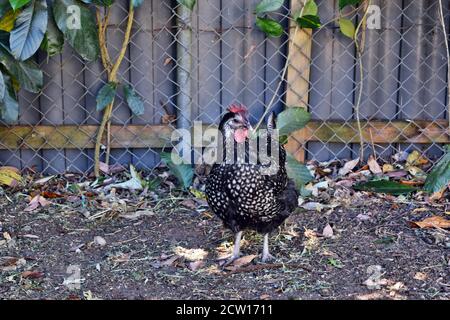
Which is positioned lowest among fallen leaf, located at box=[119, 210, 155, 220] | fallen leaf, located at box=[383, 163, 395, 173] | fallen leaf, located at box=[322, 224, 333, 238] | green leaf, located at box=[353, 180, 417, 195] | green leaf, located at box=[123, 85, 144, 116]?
fallen leaf, located at box=[322, 224, 333, 238]

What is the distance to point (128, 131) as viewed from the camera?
4879 mm

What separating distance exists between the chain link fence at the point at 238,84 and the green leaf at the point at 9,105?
12.6 inches

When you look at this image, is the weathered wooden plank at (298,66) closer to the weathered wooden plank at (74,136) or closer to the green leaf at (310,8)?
the green leaf at (310,8)

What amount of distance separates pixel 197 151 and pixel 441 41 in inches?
67.6

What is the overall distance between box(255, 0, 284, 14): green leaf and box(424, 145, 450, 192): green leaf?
1306mm

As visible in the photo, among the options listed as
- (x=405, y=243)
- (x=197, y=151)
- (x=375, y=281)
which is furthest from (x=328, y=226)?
(x=197, y=151)

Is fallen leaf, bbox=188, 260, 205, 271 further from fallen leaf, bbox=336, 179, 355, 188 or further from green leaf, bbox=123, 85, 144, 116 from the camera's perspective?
fallen leaf, bbox=336, 179, 355, 188

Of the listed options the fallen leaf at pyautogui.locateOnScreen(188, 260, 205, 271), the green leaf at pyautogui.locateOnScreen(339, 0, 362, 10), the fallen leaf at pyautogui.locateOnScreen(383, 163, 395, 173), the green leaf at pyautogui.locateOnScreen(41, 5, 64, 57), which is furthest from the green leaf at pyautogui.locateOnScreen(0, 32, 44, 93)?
the fallen leaf at pyautogui.locateOnScreen(383, 163, 395, 173)

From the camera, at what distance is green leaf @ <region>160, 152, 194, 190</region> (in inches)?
187

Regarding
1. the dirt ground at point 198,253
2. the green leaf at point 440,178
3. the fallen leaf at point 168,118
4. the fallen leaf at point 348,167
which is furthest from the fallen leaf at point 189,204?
the green leaf at point 440,178

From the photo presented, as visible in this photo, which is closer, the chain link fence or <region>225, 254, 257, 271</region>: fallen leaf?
<region>225, 254, 257, 271</region>: fallen leaf

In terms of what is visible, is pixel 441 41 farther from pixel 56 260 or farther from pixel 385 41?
pixel 56 260

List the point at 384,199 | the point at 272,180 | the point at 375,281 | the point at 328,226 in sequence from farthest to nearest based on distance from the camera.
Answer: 1. the point at 384,199
2. the point at 328,226
3. the point at 272,180
4. the point at 375,281

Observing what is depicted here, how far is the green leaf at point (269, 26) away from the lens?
4570 millimetres
